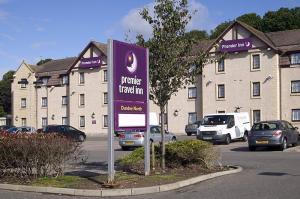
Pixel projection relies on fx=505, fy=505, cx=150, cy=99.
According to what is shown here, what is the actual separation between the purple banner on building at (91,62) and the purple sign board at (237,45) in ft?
57.9

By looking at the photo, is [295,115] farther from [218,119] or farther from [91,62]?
[91,62]

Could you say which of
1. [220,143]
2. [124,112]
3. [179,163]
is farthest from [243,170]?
[220,143]

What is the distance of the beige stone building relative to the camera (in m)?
48.8

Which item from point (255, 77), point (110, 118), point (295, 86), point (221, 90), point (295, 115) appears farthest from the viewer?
point (221, 90)

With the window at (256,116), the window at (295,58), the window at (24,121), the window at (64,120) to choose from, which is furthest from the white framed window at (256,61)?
the window at (24,121)

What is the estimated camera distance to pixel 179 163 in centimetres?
1585

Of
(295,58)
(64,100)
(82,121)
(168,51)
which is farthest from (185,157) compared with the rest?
(64,100)

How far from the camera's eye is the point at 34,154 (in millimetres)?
13320

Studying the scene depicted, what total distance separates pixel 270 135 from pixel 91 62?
4056 cm

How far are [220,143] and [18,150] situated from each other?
21.5 metres

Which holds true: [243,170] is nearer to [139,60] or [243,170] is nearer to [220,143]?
[139,60]

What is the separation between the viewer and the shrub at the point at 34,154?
43.5 ft

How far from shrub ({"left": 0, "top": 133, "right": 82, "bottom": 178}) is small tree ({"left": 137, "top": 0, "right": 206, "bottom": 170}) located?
310cm

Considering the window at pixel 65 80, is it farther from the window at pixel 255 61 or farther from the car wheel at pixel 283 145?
the car wheel at pixel 283 145
